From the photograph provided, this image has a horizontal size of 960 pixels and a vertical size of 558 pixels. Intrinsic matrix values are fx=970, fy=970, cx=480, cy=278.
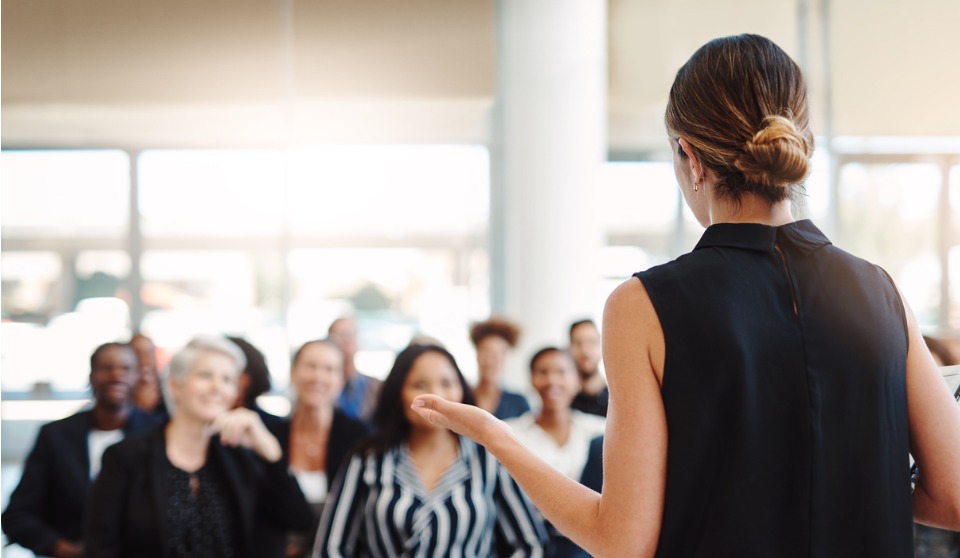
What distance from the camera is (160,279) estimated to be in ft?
24.2

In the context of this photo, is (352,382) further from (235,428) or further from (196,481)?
(196,481)

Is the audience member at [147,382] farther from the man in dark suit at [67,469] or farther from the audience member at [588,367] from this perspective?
the audience member at [588,367]

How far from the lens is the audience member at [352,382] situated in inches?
205

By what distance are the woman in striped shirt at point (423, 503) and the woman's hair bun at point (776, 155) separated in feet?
6.60

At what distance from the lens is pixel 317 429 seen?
12.8 ft

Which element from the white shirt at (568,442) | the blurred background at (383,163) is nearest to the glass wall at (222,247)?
the blurred background at (383,163)

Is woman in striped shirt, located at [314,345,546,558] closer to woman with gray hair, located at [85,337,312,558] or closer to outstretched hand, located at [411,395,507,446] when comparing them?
woman with gray hair, located at [85,337,312,558]

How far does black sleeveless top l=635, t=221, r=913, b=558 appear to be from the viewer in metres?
0.90

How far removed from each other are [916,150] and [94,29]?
610cm

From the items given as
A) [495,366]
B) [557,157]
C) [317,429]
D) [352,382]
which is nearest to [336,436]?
[317,429]

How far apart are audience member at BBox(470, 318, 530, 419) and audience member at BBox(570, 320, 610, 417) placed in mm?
367

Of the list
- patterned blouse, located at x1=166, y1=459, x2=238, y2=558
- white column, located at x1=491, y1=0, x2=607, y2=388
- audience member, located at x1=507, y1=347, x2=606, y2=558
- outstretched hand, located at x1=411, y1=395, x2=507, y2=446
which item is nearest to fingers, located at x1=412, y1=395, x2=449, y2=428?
outstretched hand, located at x1=411, y1=395, x2=507, y2=446

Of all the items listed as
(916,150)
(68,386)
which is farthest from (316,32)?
(916,150)

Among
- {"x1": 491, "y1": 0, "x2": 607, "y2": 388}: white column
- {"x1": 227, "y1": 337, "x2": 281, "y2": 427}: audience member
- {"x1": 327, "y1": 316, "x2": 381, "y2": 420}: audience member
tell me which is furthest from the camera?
{"x1": 491, "y1": 0, "x2": 607, "y2": 388}: white column
